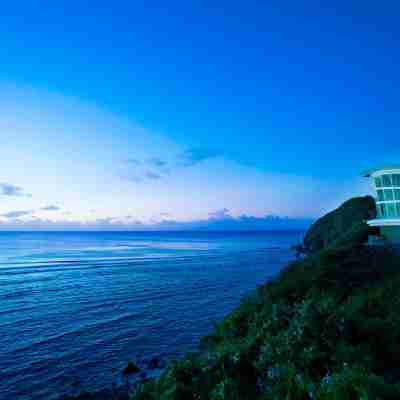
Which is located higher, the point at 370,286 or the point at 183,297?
the point at 370,286

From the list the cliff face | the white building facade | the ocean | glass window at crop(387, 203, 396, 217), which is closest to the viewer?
the ocean

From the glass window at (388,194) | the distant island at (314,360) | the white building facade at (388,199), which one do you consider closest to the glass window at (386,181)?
the white building facade at (388,199)

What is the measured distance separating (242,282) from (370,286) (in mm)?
29312

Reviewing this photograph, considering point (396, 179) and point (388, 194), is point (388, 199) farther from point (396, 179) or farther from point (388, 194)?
point (396, 179)

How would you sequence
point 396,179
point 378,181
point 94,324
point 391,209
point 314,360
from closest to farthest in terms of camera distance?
point 314,360
point 94,324
point 396,179
point 391,209
point 378,181

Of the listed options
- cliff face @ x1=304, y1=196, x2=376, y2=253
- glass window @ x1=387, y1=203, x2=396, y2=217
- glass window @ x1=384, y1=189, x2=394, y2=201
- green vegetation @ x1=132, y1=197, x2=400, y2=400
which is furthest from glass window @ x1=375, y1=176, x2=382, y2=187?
cliff face @ x1=304, y1=196, x2=376, y2=253

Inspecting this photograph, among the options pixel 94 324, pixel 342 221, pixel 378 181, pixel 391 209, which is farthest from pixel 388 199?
pixel 342 221

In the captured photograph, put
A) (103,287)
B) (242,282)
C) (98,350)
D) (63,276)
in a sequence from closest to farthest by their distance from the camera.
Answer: (98,350)
(103,287)
(242,282)
(63,276)

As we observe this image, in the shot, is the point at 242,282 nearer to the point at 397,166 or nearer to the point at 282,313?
the point at 397,166

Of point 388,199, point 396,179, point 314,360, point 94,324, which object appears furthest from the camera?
point 388,199

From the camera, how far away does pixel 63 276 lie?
49125 millimetres

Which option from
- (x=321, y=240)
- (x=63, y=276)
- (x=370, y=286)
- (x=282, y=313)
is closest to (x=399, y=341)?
(x=282, y=313)

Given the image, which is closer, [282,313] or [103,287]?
[282,313]

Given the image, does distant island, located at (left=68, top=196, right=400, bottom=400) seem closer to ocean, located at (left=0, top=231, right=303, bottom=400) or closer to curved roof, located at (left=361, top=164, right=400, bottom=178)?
ocean, located at (left=0, top=231, right=303, bottom=400)
